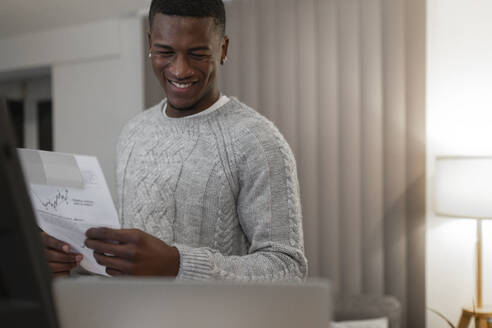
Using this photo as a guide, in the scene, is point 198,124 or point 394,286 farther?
point 394,286

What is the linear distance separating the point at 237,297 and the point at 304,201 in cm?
245

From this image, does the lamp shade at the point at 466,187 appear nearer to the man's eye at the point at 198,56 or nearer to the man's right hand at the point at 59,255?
the man's eye at the point at 198,56

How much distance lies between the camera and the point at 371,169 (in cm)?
268

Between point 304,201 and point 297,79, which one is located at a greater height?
point 297,79

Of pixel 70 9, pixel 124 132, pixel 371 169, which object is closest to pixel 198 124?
pixel 124 132

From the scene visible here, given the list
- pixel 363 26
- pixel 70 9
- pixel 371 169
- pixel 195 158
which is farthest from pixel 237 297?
pixel 70 9

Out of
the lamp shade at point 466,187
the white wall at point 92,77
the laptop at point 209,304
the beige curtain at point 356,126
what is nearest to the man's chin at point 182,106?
the laptop at point 209,304

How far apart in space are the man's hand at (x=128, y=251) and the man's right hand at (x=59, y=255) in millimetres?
136

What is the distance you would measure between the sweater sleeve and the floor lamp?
1.49m

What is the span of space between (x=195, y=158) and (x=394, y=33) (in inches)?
75.7

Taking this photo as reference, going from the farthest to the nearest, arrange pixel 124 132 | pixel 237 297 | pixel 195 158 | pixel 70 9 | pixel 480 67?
pixel 70 9
pixel 480 67
pixel 124 132
pixel 195 158
pixel 237 297

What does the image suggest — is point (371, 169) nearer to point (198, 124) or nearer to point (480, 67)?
point (480, 67)

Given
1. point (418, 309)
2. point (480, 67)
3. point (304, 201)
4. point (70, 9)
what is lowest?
point (418, 309)

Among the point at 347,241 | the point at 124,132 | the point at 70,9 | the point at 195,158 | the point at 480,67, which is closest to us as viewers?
the point at 195,158
